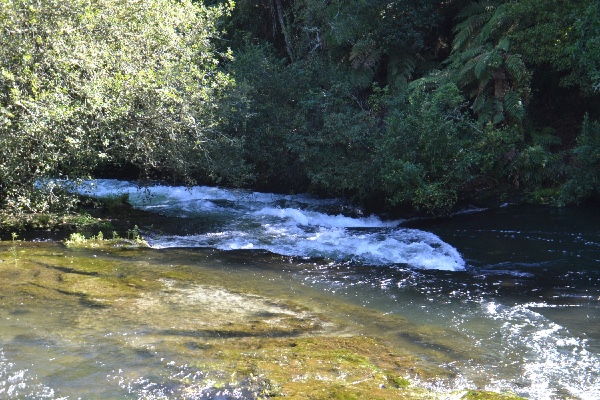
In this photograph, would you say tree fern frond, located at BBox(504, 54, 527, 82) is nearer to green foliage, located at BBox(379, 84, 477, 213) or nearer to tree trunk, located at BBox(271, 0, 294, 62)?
green foliage, located at BBox(379, 84, 477, 213)

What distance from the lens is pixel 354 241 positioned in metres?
11.2

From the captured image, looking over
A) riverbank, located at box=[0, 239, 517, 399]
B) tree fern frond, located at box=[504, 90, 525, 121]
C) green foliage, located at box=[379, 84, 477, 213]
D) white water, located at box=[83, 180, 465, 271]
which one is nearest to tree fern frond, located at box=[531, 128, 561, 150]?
tree fern frond, located at box=[504, 90, 525, 121]

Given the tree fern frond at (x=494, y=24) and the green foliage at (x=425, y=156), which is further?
the tree fern frond at (x=494, y=24)

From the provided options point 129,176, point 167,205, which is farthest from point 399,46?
point 129,176

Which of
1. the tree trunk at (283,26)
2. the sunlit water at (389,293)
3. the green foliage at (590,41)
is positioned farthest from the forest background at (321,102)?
the sunlit water at (389,293)

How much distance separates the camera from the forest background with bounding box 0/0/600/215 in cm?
1023

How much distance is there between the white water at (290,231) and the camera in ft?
34.2

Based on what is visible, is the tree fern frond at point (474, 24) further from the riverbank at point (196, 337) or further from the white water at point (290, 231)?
the riverbank at point (196, 337)

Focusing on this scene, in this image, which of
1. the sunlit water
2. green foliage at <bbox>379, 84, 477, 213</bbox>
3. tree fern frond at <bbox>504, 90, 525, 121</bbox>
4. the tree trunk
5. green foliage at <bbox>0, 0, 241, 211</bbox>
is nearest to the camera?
the sunlit water

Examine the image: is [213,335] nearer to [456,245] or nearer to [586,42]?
[456,245]

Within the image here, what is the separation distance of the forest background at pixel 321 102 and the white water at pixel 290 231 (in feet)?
2.78

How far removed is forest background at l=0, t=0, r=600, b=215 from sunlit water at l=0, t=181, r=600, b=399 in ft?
4.12

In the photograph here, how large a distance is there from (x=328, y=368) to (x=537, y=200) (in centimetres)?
1050

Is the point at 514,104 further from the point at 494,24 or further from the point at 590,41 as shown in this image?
the point at 590,41
